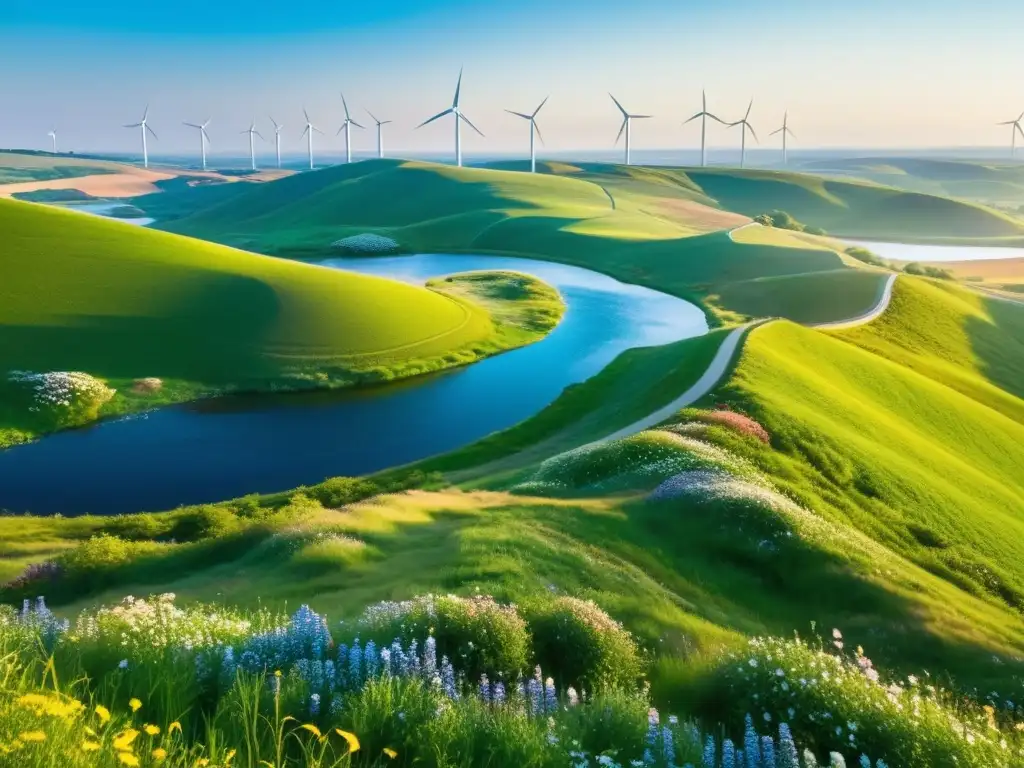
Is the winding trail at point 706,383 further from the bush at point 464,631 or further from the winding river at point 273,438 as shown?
the bush at point 464,631

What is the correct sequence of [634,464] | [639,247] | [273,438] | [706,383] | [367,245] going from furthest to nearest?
[367,245], [639,247], [706,383], [273,438], [634,464]

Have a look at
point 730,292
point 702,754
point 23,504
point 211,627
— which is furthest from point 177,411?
point 730,292

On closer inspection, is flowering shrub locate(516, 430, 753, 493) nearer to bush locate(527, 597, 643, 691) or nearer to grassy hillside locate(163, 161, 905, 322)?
bush locate(527, 597, 643, 691)

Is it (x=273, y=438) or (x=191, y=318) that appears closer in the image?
(x=273, y=438)

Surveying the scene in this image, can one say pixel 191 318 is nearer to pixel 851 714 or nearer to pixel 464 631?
pixel 464 631

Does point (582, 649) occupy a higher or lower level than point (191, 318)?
higher

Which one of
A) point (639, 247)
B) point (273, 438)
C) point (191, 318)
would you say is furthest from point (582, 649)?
point (639, 247)

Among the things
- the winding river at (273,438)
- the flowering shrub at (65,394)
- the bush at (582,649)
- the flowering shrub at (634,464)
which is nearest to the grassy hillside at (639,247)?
the winding river at (273,438)
